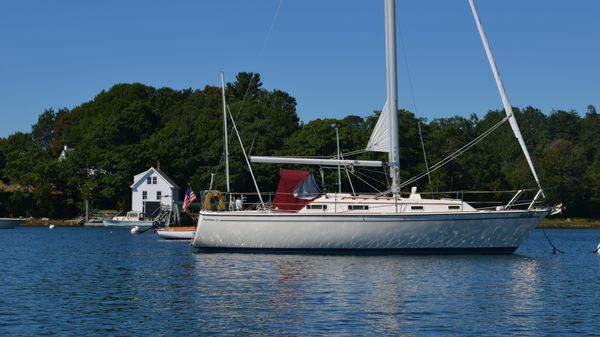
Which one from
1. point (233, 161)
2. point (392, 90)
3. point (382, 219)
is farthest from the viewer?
point (233, 161)

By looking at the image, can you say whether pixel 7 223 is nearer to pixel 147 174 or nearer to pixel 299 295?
pixel 147 174

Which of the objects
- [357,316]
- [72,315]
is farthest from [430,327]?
[72,315]

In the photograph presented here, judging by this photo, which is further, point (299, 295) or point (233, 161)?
point (233, 161)

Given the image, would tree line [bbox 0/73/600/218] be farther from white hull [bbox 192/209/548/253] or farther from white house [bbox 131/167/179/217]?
white hull [bbox 192/209/548/253]

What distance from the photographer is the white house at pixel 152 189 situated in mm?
115312

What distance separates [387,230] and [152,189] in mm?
71781

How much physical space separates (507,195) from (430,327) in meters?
89.2

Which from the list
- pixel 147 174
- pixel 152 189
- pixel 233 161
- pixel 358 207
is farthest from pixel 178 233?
pixel 147 174

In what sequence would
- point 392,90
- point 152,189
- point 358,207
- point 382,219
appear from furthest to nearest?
point 152,189
point 392,90
point 358,207
point 382,219

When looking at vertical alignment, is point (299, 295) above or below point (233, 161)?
below

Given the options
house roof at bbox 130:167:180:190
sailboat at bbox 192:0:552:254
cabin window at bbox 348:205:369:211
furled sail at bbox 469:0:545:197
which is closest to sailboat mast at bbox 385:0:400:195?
sailboat at bbox 192:0:552:254

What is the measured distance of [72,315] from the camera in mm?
27578

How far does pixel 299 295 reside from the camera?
31969mm

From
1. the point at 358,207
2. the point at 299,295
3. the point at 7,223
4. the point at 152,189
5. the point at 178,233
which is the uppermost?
the point at 152,189
